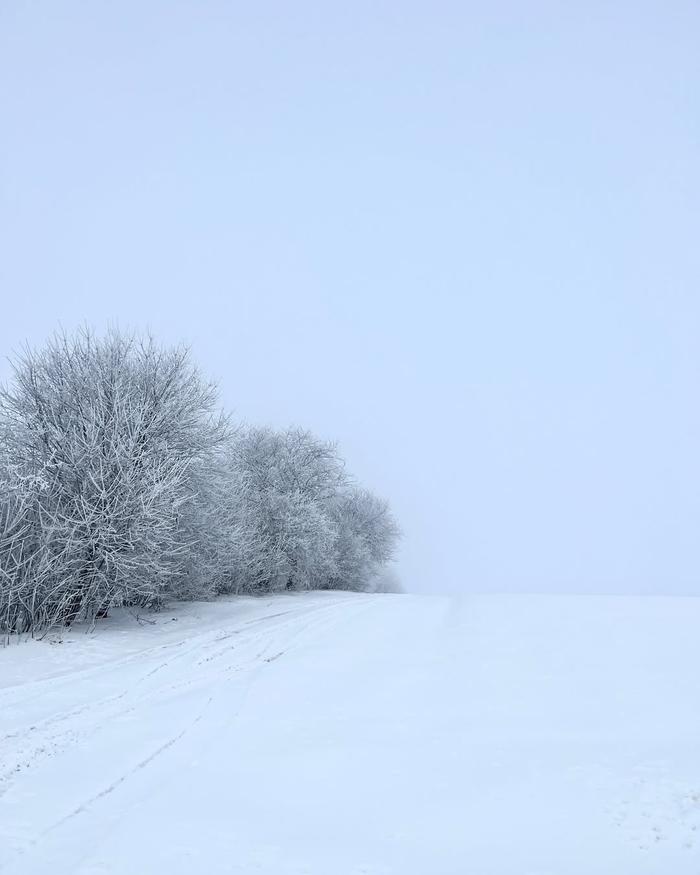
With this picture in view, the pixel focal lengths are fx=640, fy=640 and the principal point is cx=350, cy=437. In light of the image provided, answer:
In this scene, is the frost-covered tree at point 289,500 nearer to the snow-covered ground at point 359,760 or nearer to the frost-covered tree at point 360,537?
the frost-covered tree at point 360,537

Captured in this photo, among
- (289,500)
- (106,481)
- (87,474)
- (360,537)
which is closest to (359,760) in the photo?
(106,481)

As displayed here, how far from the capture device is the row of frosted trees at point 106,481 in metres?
16.1

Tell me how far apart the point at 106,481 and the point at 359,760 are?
12.6 m

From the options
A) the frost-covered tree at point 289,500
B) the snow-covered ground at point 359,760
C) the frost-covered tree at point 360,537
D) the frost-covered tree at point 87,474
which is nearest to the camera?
the snow-covered ground at point 359,760

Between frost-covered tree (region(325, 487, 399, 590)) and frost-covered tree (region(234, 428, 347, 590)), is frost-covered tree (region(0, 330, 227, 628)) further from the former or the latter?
frost-covered tree (region(325, 487, 399, 590))

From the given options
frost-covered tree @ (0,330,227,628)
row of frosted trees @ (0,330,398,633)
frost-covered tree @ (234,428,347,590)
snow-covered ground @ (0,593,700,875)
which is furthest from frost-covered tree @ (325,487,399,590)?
snow-covered ground @ (0,593,700,875)

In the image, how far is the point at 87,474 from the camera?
664 inches

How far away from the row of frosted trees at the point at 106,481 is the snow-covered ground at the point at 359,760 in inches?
145

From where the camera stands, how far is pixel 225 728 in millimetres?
7496

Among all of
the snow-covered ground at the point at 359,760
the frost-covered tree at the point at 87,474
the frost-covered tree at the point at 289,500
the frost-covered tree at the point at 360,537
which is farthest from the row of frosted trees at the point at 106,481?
the frost-covered tree at the point at 360,537

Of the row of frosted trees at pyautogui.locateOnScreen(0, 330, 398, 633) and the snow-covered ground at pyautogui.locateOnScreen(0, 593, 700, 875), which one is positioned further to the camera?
the row of frosted trees at pyautogui.locateOnScreen(0, 330, 398, 633)

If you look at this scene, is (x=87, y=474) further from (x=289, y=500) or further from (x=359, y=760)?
(x=289, y=500)

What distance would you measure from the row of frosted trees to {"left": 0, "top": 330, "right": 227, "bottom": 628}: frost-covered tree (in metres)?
0.04

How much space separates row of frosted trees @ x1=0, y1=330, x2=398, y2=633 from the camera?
16062 mm
